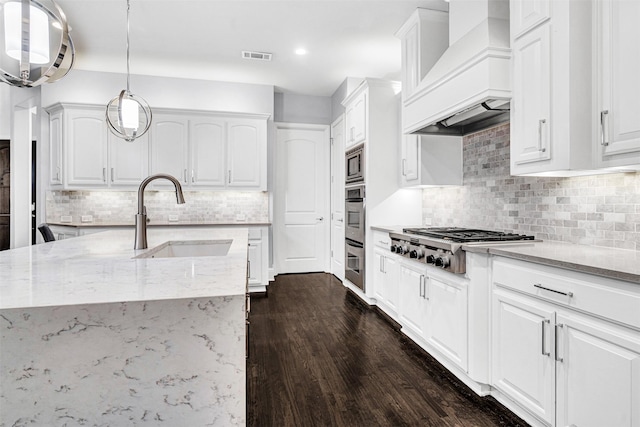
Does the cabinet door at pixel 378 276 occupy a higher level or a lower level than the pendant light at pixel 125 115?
lower

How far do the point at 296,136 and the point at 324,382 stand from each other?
13.3ft

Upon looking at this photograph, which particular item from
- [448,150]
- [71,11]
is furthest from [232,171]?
[448,150]

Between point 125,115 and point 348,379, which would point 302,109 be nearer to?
point 125,115

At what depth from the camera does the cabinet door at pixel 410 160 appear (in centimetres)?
346

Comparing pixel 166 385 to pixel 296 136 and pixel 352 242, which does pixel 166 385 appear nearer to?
pixel 352 242

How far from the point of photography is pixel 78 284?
1.03 metres

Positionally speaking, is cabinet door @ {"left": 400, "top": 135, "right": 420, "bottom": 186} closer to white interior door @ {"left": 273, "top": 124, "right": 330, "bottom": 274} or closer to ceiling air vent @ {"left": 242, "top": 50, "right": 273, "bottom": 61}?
ceiling air vent @ {"left": 242, "top": 50, "right": 273, "bottom": 61}

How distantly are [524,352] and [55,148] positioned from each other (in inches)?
211

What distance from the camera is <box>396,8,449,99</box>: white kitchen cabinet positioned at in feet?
10.4

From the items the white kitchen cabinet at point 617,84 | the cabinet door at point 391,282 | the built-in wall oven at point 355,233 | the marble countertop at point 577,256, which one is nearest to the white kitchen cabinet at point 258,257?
the built-in wall oven at point 355,233

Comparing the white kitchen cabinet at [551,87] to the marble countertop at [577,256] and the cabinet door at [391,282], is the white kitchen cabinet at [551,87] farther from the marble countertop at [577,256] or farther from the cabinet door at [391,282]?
the cabinet door at [391,282]

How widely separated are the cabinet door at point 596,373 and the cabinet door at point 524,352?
0.06 m

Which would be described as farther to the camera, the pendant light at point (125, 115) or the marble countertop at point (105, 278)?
the pendant light at point (125, 115)

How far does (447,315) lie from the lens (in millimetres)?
2434
